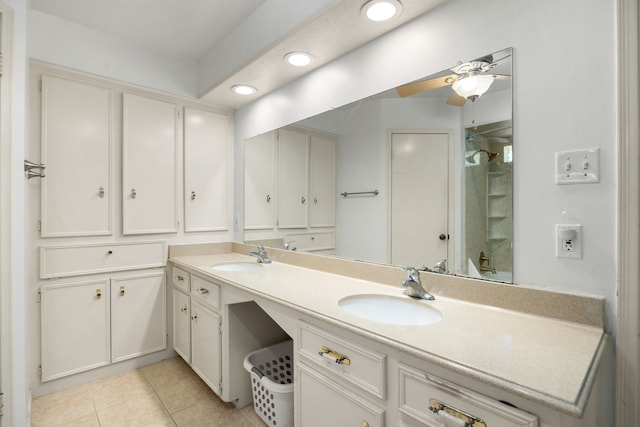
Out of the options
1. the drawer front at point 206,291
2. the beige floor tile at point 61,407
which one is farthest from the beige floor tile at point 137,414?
the drawer front at point 206,291

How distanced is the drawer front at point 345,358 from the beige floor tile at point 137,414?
1.19 metres

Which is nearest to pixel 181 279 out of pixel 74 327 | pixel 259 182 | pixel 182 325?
pixel 182 325

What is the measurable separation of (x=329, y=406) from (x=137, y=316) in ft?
6.32

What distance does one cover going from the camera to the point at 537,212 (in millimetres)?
1114

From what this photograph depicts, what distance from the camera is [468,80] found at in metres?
1.30

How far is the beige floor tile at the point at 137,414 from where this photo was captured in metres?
1.77

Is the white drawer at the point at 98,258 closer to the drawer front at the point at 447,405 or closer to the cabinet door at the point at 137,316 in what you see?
the cabinet door at the point at 137,316

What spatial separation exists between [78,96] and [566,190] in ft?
9.31

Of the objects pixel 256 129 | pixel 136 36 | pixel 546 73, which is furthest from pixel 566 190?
pixel 136 36

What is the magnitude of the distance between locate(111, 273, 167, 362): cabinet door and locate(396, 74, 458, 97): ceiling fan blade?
7.41 feet

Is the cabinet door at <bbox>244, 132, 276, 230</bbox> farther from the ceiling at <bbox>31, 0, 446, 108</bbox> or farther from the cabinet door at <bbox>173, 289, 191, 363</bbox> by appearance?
the cabinet door at <bbox>173, 289, 191, 363</bbox>

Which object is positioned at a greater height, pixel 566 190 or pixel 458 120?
pixel 458 120

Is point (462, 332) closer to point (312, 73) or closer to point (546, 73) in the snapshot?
point (546, 73)

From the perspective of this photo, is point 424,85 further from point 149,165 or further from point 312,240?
point 149,165
